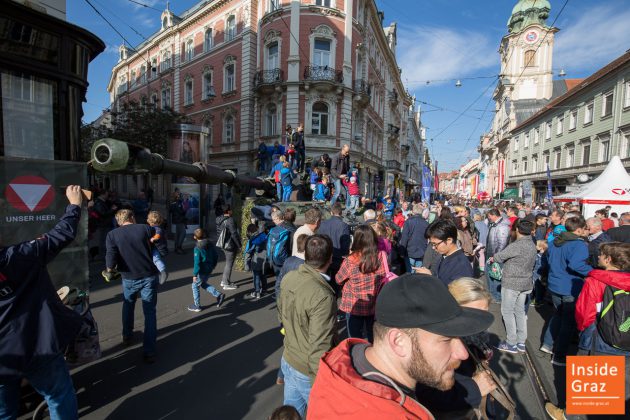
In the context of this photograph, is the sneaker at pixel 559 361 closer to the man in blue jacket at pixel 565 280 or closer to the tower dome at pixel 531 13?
the man in blue jacket at pixel 565 280

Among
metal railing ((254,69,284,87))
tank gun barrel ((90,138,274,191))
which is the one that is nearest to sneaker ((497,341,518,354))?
tank gun barrel ((90,138,274,191))

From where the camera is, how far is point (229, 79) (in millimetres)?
26875

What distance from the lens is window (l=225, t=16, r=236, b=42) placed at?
25562 millimetres

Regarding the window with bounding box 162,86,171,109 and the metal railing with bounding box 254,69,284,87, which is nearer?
the metal railing with bounding box 254,69,284,87

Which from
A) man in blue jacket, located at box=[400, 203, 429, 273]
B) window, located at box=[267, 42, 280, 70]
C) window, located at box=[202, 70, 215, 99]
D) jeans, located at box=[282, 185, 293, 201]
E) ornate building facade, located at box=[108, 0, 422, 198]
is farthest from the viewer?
window, located at box=[202, 70, 215, 99]

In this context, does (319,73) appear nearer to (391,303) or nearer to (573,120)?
(391,303)

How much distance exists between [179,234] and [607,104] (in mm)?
30407

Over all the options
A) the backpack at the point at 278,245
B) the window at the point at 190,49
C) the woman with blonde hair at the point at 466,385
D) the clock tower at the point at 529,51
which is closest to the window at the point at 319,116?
the window at the point at 190,49

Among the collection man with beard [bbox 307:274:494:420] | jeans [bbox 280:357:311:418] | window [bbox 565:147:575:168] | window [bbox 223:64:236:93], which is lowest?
jeans [bbox 280:357:311:418]

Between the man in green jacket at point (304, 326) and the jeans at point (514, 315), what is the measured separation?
3.10m

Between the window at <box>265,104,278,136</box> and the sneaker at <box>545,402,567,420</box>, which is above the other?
the window at <box>265,104,278,136</box>

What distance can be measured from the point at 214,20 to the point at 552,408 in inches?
1267

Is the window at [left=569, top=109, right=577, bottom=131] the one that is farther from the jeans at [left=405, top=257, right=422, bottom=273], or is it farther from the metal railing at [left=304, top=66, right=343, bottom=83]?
the jeans at [left=405, top=257, right=422, bottom=273]

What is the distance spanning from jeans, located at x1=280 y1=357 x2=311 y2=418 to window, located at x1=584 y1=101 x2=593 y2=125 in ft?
109
